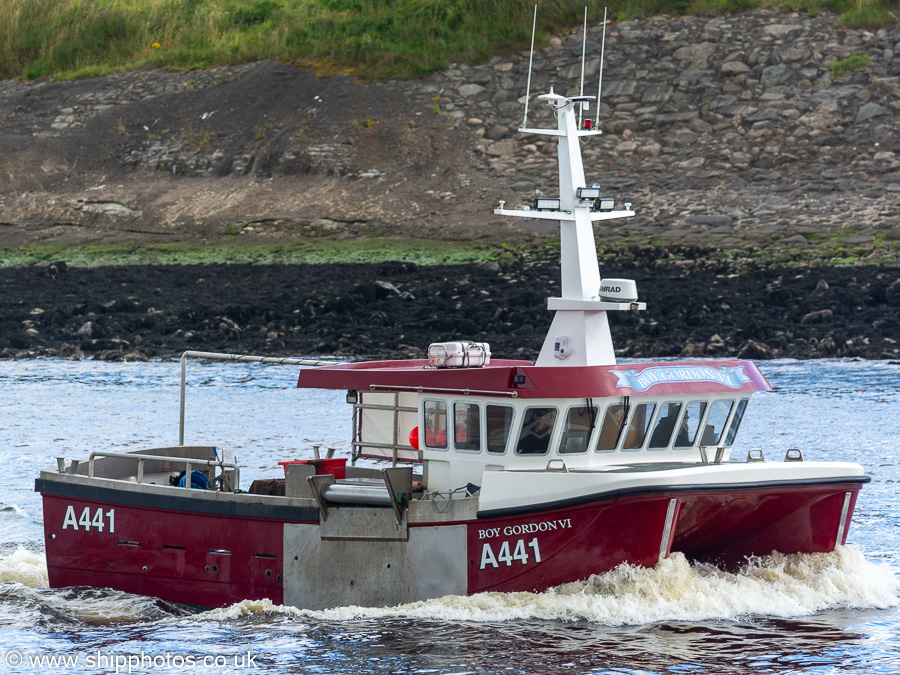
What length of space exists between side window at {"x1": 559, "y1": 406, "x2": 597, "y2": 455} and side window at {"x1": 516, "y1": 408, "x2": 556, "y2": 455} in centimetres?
16

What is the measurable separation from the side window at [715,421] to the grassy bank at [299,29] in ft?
131

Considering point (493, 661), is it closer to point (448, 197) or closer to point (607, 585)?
point (607, 585)

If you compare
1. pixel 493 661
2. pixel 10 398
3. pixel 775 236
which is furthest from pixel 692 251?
pixel 493 661

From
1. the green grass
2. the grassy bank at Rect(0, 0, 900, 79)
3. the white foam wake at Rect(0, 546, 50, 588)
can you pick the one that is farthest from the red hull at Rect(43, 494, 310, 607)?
Answer: the grassy bank at Rect(0, 0, 900, 79)

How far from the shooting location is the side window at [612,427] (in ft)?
44.8

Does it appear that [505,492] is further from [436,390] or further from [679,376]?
[679,376]

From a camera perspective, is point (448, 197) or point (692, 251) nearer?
point (692, 251)

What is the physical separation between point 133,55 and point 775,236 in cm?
3346

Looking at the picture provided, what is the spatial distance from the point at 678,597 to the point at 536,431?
220 cm

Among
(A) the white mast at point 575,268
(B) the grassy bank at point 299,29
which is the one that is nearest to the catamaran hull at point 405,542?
(A) the white mast at point 575,268

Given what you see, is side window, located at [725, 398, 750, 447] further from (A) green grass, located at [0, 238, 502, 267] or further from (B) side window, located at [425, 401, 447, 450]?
(A) green grass, located at [0, 238, 502, 267]

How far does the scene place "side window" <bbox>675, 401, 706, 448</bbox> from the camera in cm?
1408

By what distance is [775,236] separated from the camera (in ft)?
135

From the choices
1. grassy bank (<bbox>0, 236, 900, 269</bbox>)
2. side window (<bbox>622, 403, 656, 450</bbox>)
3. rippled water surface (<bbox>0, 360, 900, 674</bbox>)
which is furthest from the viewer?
grassy bank (<bbox>0, 236, 900, 269</bbox>)
